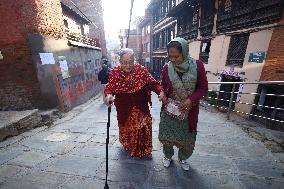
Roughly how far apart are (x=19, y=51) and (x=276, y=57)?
9.36m

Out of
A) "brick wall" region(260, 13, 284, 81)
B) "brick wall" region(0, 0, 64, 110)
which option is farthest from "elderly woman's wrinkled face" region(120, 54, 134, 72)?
"brick wall" region(260, 13, 284, 81)

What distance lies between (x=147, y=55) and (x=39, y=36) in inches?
1010

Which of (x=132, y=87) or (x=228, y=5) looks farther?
(x=228, y=5)

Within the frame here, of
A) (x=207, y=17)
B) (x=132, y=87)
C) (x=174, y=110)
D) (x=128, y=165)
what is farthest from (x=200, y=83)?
(x=207, y=17)

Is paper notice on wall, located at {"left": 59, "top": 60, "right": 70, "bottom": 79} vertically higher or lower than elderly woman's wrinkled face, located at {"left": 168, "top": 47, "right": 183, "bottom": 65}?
lower

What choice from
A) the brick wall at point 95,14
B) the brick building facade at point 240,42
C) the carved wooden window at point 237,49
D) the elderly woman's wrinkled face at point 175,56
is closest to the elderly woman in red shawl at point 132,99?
→ the elderly woman's wrinkled face at point 175,56

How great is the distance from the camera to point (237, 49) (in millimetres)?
10406

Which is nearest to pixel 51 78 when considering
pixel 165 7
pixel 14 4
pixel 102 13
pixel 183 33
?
pixel 14 4

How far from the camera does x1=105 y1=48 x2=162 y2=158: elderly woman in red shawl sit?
129 inches

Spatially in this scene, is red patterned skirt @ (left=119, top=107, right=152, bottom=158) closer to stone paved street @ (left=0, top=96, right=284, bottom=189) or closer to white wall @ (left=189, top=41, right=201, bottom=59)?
stone paved street @ (left=0, top=96, right=284, bottom=189)

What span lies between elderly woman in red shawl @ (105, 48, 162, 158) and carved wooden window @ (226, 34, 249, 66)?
27.5ft

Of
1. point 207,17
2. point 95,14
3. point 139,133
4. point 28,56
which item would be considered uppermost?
point 95,14

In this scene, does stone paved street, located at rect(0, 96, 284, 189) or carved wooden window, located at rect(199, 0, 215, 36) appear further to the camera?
carved wooden window, located at rect(199, 0, 215, 36)

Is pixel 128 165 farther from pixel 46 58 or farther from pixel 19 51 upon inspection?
pixel 19 51
